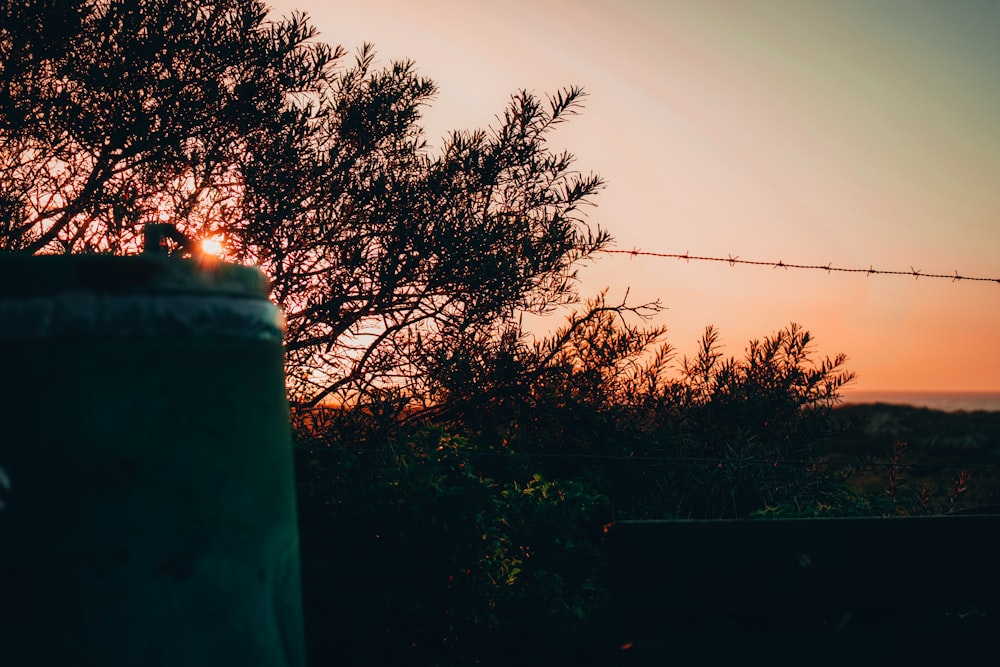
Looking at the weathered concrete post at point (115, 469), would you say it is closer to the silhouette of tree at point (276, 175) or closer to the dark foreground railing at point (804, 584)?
the dark foreground railing at point (804, 584)

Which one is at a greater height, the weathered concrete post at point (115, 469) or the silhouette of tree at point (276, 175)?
the silhouette of tree at point (276, 175)

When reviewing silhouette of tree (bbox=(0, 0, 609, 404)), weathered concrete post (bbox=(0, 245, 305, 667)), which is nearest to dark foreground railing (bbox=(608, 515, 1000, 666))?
weathered concrete post (bbox=(0, 245, 305, 667))

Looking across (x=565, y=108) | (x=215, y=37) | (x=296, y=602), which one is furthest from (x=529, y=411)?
(x=296, y=602)

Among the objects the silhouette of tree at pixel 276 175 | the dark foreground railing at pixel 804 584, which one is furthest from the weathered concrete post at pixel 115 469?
the silhouette of tree at pixel 276 175

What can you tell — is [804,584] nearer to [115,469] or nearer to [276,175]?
[115,469]

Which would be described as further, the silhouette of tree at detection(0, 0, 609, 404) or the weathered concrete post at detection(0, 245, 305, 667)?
the silhouette of tree at detection(0, 0, 609, 404)

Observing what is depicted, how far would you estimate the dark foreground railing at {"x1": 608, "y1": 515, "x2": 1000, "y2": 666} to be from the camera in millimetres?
1779

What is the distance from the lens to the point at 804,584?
1910 millimetres

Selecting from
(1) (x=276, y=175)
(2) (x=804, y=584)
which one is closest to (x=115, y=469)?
(2) (x=804, y=584)

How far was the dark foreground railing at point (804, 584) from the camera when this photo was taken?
178 centimetres

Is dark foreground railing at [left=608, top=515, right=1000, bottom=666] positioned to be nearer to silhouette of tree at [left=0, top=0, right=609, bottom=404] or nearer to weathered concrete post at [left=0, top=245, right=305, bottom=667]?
weathered concrete post at [left=0, top=245, right=305, bottom=667]

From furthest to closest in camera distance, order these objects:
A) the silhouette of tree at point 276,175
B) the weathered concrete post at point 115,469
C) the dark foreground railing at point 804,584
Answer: the silhouette of tree at point 276,175 → the dark foreground railing at point 804,584 → the weathered concrete post at point 115,469

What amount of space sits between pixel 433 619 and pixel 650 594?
1833mm

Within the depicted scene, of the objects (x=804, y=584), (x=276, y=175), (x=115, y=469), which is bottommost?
(x=804, y=584)
